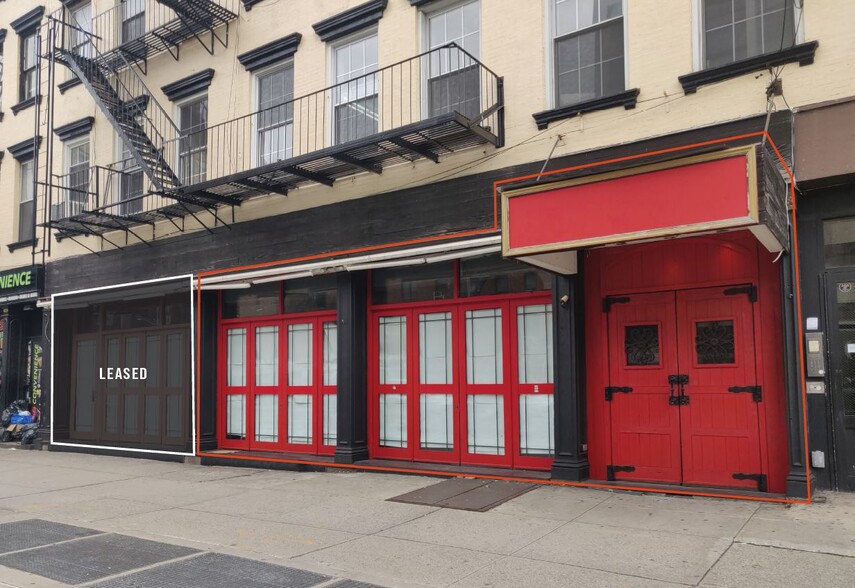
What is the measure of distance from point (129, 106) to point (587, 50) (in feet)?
31.2

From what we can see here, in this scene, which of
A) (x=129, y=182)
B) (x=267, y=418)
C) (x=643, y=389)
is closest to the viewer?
(x=643, y=389)

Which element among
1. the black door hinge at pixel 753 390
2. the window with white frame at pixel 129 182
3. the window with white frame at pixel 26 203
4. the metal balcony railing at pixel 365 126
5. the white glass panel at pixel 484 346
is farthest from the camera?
the window with white frame at pixel 26 203

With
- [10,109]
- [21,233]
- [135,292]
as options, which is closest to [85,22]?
[10,109]

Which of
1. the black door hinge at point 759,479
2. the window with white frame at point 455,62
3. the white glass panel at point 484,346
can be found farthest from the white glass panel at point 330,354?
→ the black door hinge at point 759,479

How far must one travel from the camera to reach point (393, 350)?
11.5 m

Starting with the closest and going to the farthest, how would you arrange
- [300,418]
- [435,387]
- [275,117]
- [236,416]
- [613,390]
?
[613,390], [435,387], [300,418], [275,117], [236,416]

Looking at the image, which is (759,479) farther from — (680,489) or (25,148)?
(25,148)

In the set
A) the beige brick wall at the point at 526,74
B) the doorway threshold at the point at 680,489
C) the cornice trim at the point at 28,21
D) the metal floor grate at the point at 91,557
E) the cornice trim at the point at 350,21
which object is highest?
the cornice trim at the point at 28,21

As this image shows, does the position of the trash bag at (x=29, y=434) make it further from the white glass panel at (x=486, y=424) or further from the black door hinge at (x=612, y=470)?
the black door hinge at (x=612, y=470)

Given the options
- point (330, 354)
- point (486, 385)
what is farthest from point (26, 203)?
point (486, 385)

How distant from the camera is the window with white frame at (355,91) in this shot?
1172cm

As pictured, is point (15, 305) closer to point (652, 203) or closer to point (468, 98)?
point (468, 98)

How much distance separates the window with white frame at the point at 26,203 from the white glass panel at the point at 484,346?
1193cm

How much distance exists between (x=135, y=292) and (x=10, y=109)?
25.6 feet
